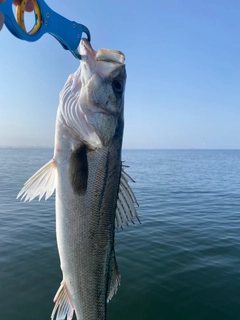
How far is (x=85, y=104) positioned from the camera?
263 centimetres

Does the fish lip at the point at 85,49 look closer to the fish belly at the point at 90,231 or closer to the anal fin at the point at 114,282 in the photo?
the fish belly at the point at 90,231

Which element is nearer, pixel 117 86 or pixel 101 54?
pixel 101 54

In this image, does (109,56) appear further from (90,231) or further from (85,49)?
(90,231)

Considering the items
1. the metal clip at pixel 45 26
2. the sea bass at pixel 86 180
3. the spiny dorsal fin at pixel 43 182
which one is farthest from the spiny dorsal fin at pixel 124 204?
the metal clip at pixel 45 26

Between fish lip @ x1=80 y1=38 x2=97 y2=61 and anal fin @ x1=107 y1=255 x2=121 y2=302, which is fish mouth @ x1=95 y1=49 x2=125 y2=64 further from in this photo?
anal fin @ x1=107 y1=255 x2=121 y2=302

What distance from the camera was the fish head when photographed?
261 centimetres

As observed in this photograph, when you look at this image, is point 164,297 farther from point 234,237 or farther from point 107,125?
point 107,125

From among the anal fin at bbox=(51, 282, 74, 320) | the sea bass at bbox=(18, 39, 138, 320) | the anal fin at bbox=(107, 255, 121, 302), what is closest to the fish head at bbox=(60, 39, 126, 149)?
the sea bass at bbox=(18, 39, 138, 320)

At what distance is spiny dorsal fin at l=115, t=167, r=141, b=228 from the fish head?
474 millimetres

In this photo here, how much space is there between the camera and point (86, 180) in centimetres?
257

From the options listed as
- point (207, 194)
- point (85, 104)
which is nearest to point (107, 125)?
point (85, 104)

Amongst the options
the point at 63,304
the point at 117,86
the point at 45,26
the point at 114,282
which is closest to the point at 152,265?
the point at 114,282

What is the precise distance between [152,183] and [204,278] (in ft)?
66.1

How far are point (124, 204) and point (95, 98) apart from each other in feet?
3.70
